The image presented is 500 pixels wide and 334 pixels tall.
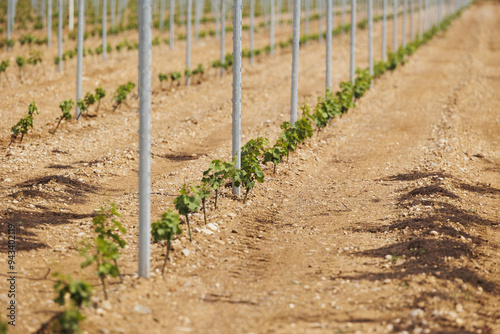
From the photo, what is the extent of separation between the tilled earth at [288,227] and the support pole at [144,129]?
16.4 inches

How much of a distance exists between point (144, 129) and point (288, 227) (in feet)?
11.0

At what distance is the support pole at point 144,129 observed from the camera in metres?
6.45

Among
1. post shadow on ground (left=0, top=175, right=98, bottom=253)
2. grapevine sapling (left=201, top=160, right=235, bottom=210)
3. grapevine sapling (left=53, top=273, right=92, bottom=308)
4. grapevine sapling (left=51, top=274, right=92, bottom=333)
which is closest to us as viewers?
grapevine sapling (left=51, top=274, right=92, bottom=333)

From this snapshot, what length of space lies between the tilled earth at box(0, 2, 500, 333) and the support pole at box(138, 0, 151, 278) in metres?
0.42

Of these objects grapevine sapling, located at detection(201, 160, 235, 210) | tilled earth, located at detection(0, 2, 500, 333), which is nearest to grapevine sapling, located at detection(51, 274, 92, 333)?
→ tilled earth, located at detection(0, 2, 500, 333)

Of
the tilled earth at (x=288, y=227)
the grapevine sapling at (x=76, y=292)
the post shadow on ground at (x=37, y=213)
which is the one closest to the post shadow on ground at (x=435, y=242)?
the tilled earth at (x=288, y=227)

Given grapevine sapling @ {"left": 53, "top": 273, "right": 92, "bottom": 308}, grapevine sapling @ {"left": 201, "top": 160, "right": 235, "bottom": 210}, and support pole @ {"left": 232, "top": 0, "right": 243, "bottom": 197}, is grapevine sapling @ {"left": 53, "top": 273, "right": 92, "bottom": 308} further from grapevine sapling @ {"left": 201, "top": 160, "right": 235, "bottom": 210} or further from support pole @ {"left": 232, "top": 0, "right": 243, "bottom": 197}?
support pole @ {"left": 232, "top": 0, "right": 243, "bottom": 197}

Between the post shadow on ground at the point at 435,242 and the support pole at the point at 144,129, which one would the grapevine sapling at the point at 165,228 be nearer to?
the support pole at the point at 144,129

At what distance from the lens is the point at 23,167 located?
11773 millimetres

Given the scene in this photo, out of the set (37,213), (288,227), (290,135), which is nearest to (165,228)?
(288,227)

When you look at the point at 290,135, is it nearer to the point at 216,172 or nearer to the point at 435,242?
the point at 216,172

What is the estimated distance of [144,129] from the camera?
667cm

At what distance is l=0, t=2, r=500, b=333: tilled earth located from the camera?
6.24 meters

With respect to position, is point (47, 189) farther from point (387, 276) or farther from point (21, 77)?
point (21, 77)
